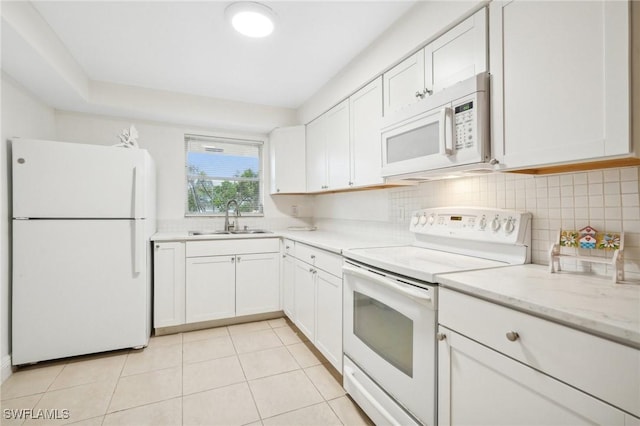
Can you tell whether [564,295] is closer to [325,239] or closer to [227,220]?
[325,239]

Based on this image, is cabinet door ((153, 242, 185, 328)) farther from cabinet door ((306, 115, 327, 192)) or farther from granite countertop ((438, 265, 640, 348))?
granite countertop ((438, 265, 640, 348))

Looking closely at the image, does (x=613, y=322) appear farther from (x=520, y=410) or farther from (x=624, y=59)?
(x=624, y=59)

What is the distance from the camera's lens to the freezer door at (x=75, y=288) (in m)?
2.19

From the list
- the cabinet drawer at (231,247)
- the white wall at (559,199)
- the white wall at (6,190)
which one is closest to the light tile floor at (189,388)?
the white wall at (6,190)

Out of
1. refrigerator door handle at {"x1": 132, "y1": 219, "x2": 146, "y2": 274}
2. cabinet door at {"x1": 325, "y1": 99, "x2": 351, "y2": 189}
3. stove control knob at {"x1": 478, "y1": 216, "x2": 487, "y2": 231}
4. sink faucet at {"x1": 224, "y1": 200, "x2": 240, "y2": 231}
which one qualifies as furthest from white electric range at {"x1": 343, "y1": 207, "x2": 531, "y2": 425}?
sink faucet at {"x1": 224, "y1": 200, "x2": 240, "y2": 231}

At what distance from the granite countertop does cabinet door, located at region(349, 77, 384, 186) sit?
41.5 inches

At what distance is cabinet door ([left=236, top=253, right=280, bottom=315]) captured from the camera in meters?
3.08

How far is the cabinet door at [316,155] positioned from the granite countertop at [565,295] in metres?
1.99

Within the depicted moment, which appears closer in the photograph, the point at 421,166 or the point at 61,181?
the point at 421,166

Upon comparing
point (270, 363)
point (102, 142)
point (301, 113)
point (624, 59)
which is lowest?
point (270, 363)

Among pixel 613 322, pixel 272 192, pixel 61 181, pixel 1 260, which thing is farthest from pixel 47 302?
pixel 613 322

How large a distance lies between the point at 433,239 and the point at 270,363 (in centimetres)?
151

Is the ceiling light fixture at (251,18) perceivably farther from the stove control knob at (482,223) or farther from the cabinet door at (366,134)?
the stove control knob at (482,223)

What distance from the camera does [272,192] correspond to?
3729 millimetres
